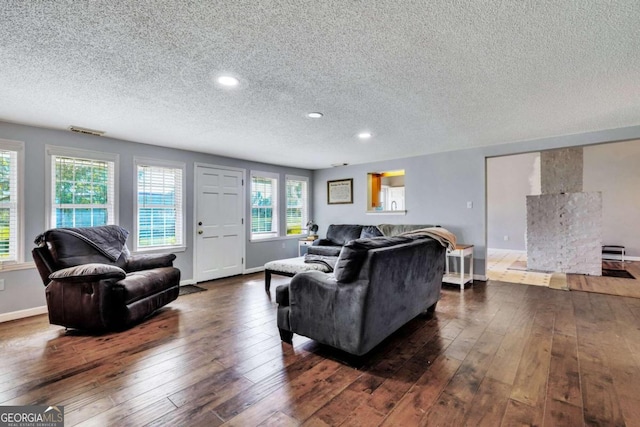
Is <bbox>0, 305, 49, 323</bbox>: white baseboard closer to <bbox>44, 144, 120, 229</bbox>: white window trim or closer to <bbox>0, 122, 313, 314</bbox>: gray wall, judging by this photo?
<bbox>0, 122, 313, 314</bbox>: gray wall

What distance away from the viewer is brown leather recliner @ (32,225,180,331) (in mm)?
2861

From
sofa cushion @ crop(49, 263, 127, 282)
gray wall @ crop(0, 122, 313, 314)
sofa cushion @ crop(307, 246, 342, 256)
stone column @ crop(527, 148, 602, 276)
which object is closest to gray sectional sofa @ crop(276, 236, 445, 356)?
sofa cushion @ crop(49, 263, 127, 282)

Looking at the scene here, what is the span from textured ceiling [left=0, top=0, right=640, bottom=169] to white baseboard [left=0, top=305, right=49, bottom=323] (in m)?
2.18

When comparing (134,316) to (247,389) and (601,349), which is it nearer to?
(247,389)

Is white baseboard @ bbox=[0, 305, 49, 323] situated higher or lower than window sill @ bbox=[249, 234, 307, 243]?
lower

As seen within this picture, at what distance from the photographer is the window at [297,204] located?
6.70 meters

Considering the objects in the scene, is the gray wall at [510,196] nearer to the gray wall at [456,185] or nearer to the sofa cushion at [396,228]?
the gray wall at [456,185]

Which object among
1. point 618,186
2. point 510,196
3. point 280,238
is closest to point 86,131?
point 280,238

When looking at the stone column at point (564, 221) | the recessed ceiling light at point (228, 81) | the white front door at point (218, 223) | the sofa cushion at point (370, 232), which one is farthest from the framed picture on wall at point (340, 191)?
the recessed ceiling light at point (228, 81)

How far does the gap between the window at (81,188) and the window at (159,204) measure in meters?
0.35

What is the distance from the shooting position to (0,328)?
310 cm

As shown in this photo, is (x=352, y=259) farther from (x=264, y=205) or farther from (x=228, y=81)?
(x=264, y=205)

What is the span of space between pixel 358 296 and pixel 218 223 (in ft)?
12.4

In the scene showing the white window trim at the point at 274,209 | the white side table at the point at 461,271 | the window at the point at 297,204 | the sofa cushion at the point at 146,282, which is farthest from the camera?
the window at the point at 297,204
